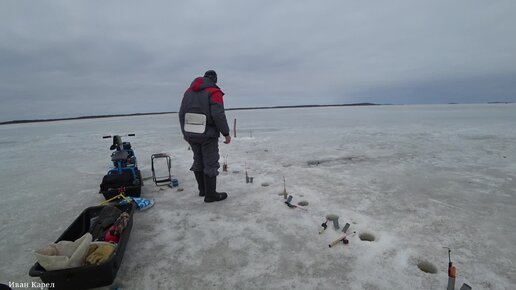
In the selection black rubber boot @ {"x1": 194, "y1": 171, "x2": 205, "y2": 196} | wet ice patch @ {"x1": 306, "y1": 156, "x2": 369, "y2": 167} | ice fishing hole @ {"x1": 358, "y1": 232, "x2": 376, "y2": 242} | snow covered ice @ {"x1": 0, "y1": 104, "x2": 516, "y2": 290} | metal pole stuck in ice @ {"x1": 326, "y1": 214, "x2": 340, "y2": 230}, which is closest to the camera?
snow covered ice @ {"x1": 0, "y1": 104, "x2": 516, "y2": 290}

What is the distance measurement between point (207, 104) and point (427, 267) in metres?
3.16

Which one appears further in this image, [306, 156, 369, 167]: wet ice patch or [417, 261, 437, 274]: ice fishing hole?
[306, 156, 369, 167]: wet ice patch

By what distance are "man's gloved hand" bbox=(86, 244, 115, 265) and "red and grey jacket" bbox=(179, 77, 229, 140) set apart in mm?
1848

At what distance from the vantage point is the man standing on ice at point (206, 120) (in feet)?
12.0

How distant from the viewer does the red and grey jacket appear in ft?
11.9

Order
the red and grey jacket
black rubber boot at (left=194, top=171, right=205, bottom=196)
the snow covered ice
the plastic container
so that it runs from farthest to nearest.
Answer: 1. black rubber boot at (left=194, top=171, right=205, bottom=196)
2. the red and grey jacket
3. the snow covered ice
4. the plastic container

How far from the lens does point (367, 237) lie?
2.96m

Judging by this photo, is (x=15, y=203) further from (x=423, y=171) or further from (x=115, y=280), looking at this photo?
(x=423, y=171)

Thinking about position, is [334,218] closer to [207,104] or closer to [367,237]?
[367,237]

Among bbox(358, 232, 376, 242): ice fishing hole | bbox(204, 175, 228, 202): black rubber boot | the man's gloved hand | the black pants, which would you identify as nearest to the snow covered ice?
bbox(358, 232, 376, 242): ice fishing hole

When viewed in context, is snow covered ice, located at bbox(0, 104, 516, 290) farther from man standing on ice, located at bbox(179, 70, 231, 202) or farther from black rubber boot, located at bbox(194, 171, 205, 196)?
man standing on ice, located at bbox(179, 70, 231, 202)

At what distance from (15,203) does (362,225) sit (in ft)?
17.8

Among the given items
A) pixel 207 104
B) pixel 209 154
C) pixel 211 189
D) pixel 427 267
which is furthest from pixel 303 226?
pixel 207 104

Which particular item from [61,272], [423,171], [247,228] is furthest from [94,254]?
[423,171]
